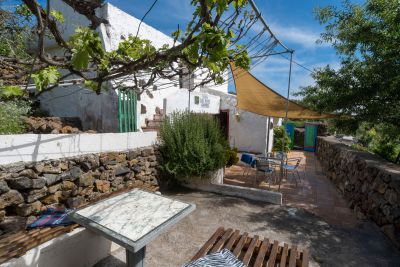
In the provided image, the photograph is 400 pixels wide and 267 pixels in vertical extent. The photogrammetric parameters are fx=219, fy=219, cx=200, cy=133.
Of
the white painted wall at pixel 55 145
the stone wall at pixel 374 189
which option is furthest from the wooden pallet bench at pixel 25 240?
the stone wall at pixel 374 189

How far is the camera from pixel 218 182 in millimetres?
6508

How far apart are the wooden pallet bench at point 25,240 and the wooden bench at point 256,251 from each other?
5.55 feet

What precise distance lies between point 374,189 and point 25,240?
5.93 metres

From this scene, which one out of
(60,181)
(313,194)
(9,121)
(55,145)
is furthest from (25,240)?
(313,194)

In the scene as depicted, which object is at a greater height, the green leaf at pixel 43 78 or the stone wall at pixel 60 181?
the green leaf at pixel 43 78

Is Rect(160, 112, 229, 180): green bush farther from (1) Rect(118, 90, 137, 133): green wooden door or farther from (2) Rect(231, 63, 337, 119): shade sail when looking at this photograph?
(2) Rect(231, 63, 337, 119): shade sail

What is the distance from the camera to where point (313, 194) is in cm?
650

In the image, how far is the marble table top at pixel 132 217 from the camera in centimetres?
222

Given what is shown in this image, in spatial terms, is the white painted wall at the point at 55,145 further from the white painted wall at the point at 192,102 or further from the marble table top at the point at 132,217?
the white painted wall at the point at 192,102

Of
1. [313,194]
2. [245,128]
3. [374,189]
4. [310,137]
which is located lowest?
[313,194]

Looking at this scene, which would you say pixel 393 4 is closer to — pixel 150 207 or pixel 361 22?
pixel 361 22

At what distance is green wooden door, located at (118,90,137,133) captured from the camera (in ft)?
19.1

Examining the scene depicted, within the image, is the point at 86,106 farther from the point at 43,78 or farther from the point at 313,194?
the point at 313,194

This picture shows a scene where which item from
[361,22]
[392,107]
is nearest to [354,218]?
[392,107]
